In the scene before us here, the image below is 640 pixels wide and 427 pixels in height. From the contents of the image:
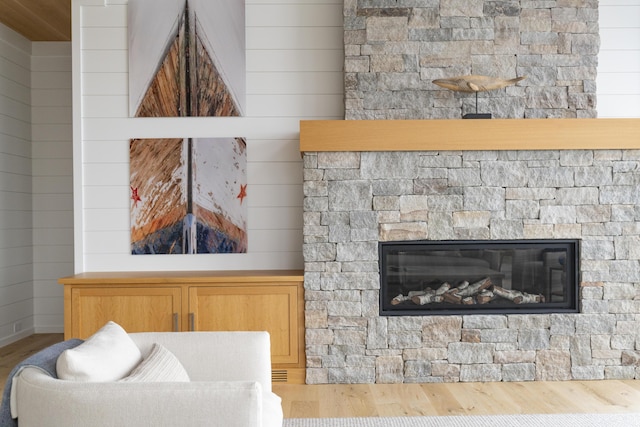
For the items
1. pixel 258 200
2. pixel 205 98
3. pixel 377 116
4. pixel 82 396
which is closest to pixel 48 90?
pixel 205 98

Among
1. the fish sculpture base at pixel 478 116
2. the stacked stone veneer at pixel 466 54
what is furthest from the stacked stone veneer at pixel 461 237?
the stacked stone veneer at pixel 466 54

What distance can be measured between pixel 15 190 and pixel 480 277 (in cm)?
403

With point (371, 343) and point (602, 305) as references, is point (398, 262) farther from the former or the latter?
point (602, 305)

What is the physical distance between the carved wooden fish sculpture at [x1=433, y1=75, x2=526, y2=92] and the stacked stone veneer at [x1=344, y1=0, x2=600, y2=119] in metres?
0.16

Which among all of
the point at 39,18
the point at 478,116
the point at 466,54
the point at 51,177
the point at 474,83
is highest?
the point at 39,18

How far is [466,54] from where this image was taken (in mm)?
4109

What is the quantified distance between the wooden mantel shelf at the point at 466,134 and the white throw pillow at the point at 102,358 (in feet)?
6.12

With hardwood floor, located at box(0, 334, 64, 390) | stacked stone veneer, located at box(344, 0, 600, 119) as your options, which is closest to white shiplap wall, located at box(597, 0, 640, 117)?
stacked stone veneer, located at box(344, 0, 600, 119)

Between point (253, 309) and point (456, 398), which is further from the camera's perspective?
point (253, 309)

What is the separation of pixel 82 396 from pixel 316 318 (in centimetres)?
218

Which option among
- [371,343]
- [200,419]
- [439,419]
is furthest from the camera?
[371,343]

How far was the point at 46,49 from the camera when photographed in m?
5.53

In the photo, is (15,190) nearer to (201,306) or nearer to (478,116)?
(201,306)

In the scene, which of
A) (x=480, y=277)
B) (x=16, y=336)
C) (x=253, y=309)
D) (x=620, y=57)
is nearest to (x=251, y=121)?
(x=253, y=309)
